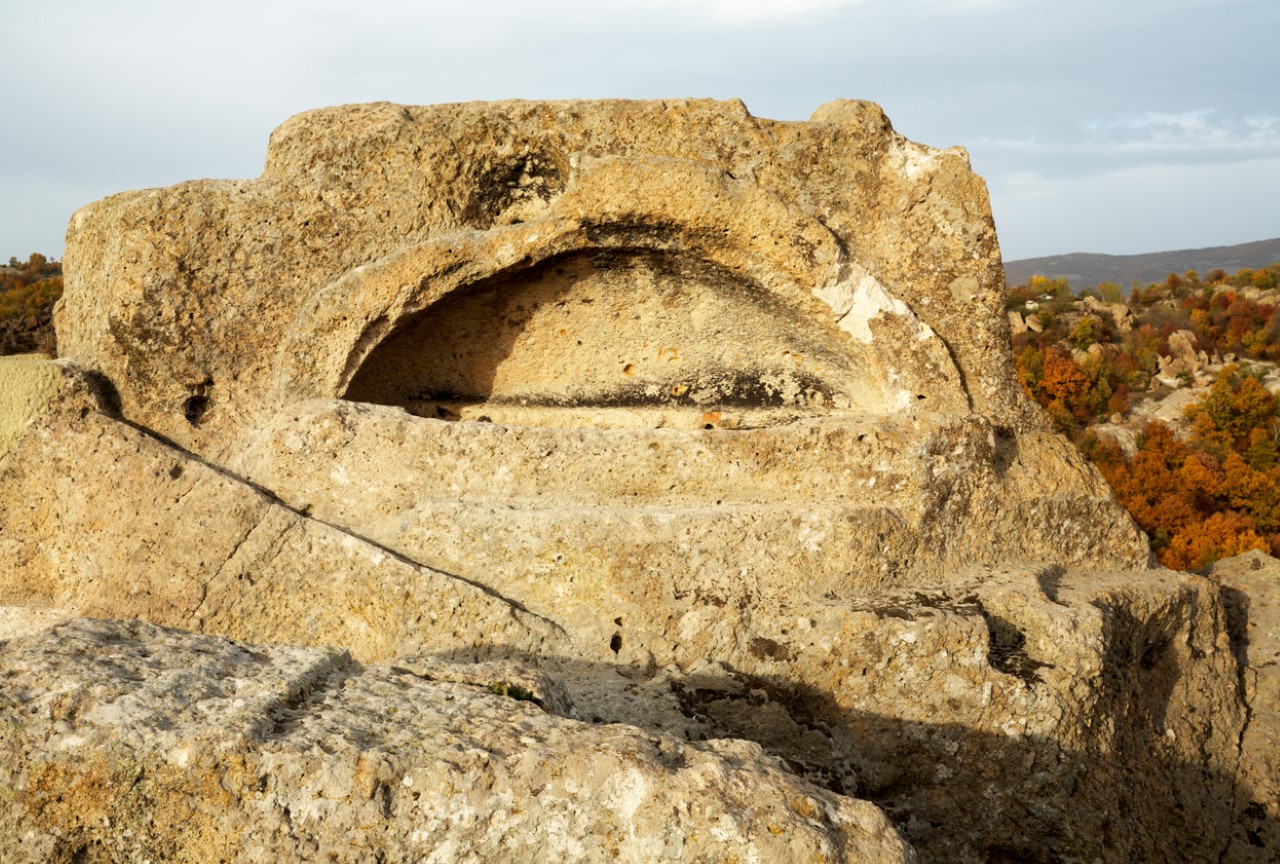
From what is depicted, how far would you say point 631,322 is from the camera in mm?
6492

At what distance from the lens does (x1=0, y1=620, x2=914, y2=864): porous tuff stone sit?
2.65 m

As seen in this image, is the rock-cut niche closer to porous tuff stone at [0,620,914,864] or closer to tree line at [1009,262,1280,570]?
porous tuff stone at [0,620,914,864]

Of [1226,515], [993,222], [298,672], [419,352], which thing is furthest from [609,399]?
[1226,515]

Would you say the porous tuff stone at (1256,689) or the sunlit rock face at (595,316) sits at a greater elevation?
the sunlit rock face at (595,316)

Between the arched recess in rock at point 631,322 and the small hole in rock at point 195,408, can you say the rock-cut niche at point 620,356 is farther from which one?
the small hole in rock at point 195,408

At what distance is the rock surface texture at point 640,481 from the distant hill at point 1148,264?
136ft

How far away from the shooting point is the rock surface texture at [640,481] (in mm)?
4633

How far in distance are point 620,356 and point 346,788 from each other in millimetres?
4134

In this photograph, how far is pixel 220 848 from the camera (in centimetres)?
264

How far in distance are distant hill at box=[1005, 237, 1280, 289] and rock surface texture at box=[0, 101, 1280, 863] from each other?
136 ft

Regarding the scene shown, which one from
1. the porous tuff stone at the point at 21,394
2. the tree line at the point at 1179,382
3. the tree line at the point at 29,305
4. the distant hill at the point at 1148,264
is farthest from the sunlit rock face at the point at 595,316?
the distant hill at the point at 1148,264

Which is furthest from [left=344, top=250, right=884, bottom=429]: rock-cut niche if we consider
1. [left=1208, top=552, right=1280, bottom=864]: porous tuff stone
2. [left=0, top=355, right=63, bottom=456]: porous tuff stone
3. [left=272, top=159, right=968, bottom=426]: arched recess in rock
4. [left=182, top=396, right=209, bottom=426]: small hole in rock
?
[left=1208, top=552, right=1280, bottom=864]: porous tuff stone

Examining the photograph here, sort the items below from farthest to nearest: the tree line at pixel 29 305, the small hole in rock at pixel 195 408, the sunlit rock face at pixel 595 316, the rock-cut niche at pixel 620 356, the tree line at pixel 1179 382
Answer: the tree line at pixel 1179 382
the tree line at pixel 29 305
the rock-cut niche at pixel 620 356
the small hole in rock at pixel 195 408
the sunlit rock face at pixel 595 316

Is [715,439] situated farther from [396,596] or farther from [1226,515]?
[1226,515]
